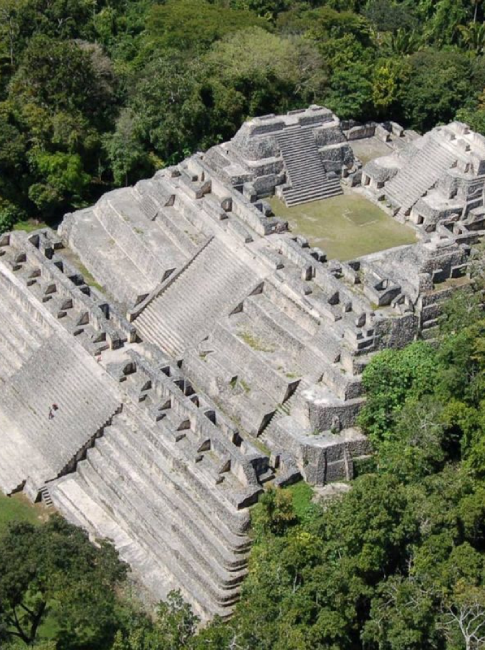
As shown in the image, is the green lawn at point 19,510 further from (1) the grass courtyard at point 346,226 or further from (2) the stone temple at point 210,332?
(1) the grass courtyard at point 346,226

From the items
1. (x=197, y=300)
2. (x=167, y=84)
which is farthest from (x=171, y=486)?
(x=167, y=84)

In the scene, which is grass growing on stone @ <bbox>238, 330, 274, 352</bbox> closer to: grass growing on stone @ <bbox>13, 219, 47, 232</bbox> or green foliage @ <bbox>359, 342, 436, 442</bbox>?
green foliage @ <bbox>359, 342, 436, 442</bbox>

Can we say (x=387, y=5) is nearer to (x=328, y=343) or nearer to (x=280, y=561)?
(x=328, y=343)

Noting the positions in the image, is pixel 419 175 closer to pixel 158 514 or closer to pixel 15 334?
pixel 15 334

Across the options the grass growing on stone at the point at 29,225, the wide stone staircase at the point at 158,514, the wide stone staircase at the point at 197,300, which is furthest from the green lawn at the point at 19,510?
the grass growing on stone at the point at 29,225

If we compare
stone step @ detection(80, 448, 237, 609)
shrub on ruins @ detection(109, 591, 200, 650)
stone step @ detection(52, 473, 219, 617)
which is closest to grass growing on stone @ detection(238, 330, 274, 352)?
stone step @ detection(80, 448, 237, 609)

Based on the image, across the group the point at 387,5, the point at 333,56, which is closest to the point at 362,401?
the point at 333,56
